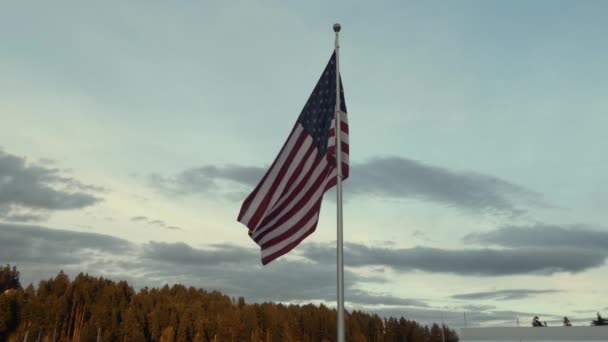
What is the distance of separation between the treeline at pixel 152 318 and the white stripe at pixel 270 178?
139268 millimetres

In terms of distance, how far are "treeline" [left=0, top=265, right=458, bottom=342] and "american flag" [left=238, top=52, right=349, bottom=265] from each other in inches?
5478

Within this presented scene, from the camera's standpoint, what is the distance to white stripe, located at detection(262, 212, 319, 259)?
15.1m

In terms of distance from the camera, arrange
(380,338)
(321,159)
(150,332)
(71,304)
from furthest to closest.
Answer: (380,338) → (71,304) → (150,332) → (321,159)

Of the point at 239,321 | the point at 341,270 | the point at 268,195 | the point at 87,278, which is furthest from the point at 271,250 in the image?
the point at 87,278

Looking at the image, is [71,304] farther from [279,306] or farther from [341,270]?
[341,270]

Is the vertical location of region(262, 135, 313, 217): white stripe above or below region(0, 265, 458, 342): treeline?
above

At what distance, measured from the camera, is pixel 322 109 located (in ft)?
51.5

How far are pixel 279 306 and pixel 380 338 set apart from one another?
3513 centimetres

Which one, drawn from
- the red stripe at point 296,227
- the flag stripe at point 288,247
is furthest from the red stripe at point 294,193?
the flag stripe at point 288,247

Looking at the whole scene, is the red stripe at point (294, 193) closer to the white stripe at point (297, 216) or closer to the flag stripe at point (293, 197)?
the flag stripe at point (293, 197)

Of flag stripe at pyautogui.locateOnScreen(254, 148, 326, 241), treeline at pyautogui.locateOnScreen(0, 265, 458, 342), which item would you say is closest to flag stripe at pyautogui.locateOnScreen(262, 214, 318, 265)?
flag stripe at pyautogui.locateOnScreen(254, 148, 326, 241)

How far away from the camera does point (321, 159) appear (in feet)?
50.0

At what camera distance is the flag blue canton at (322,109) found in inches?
603

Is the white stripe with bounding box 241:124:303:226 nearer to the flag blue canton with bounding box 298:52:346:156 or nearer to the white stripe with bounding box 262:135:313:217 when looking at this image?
the white stripe with bounding box 262:135:313:217
